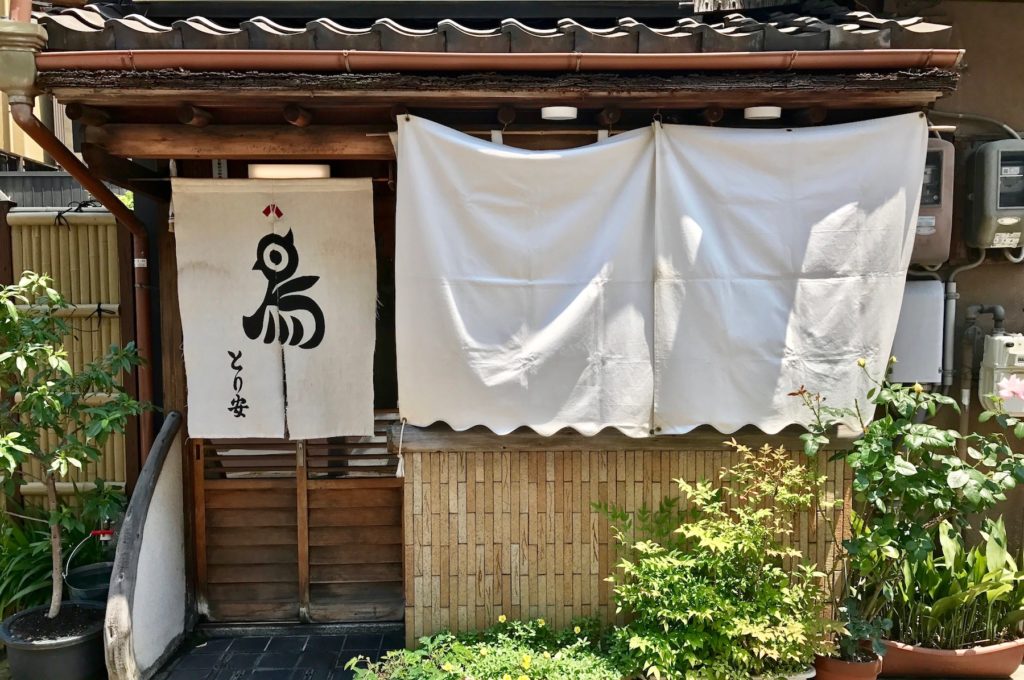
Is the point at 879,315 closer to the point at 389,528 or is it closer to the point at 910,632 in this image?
the point at 910,632

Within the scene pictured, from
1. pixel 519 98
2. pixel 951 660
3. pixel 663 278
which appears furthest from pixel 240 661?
pixel 951 660

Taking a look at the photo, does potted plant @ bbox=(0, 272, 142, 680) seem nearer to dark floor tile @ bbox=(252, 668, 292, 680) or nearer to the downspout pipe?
the downspout pipe

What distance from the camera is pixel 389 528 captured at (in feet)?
19.4

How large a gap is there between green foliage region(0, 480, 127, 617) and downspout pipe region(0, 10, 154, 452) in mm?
656

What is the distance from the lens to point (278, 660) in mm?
5375

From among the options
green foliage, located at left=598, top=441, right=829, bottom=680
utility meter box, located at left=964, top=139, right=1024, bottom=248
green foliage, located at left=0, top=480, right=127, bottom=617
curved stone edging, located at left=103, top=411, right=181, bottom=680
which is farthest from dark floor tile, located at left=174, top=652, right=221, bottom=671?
utility meter box, located at left=964, top=139, right=1024, bottom=248

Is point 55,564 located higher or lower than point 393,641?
higher

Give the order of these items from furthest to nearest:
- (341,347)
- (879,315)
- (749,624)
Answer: (341,347) → (879,315) → (749,624)

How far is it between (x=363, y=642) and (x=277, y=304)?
9.65 ft

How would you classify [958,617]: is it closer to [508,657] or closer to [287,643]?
[508,657]

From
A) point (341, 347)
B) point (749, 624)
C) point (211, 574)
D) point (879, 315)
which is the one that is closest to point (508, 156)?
point (341, 347)

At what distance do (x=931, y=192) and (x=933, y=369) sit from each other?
1.40 meters

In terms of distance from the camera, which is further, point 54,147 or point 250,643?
point 250,643

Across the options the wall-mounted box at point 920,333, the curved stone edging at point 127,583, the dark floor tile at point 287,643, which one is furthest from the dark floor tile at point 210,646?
the wall-mounted box at point 920,333
